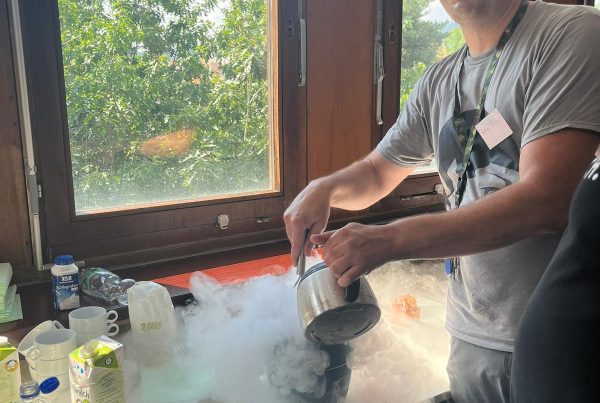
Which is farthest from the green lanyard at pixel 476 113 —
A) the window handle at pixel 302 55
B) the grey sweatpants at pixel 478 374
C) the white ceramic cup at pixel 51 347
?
the window handle at pixel 302 55

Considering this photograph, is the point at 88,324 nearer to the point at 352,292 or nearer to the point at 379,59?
the point at 352,292

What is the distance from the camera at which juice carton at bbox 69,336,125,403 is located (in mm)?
808

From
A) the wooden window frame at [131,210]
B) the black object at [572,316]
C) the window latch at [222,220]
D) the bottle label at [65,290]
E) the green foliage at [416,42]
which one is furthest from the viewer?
the green foliage at [416,42]

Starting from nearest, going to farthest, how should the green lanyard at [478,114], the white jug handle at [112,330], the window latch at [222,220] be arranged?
the green lanyard at [478,114] → the white jug handle at [112,330] → the window latch at [222,220]

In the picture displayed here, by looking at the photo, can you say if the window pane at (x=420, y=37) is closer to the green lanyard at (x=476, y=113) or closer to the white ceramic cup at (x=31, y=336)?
the green lanyard at (x=476, y=113)

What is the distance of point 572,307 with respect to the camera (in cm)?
47

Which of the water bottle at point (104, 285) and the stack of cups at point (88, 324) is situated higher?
the stack of cups at point (88, 324)

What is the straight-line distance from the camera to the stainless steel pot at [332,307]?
77 centimetres

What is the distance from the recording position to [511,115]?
0.90 m

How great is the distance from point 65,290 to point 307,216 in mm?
679

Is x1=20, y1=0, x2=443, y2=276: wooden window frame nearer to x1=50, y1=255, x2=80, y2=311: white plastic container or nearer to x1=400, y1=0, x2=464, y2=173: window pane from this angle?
x1=400, y1=0, x2=464, y2=173: window pane

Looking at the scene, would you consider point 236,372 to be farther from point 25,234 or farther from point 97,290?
point 25,234

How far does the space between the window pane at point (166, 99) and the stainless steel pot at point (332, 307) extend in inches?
38.0

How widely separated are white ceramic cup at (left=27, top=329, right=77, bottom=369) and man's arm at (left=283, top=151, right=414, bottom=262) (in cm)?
43
